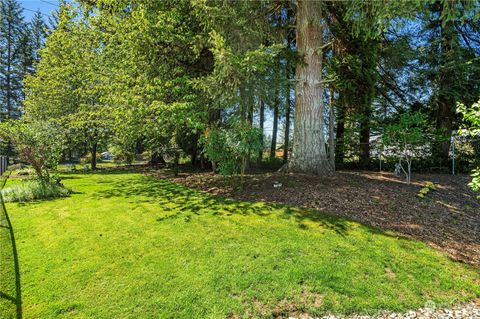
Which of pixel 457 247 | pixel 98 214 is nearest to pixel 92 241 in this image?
pixel 98 214

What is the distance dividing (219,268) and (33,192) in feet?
20.0

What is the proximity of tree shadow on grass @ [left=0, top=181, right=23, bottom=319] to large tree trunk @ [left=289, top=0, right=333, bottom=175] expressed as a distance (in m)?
6.18

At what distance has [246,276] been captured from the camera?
2988 millimetres

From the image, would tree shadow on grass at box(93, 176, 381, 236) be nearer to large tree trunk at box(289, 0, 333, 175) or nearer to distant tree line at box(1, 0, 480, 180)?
Result: distant tree line at box(1, 0, 480, 180)

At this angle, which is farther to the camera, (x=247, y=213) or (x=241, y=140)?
(x=241, y=140)

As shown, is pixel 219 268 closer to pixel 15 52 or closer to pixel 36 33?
pixel 15 52

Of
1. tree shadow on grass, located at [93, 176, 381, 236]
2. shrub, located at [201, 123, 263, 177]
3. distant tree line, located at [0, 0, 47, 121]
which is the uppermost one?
distant tree line, located at [0, 0, 47, 121]

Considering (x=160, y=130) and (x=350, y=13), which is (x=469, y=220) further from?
(x=160, y=130)

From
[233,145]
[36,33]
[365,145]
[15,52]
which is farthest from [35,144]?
[36,33]

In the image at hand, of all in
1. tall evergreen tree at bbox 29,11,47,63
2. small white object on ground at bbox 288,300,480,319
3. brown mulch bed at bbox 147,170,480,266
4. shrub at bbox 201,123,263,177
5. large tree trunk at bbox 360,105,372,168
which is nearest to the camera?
small white object on ground at bbox 288,300,480,319

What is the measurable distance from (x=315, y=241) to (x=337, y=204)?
1744 mm

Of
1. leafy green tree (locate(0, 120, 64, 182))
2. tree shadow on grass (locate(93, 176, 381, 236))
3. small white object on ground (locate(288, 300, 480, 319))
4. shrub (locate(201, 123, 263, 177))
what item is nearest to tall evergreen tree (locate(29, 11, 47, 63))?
leafy green tree (locate(0, 120, 64, 182))

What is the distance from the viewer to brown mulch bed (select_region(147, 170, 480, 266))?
4.18m

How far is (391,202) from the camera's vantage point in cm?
549
